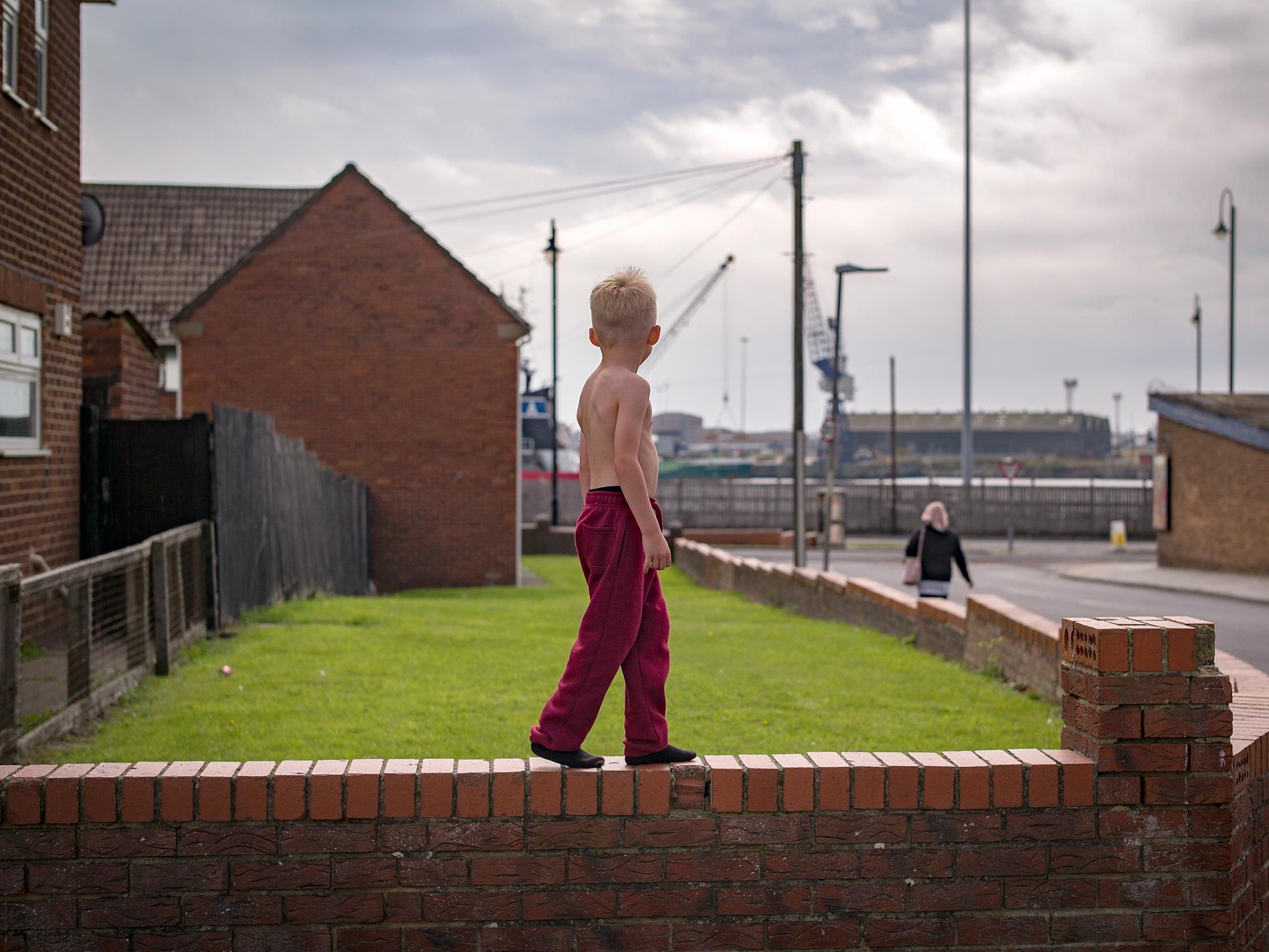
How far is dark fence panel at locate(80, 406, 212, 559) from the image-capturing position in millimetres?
11031

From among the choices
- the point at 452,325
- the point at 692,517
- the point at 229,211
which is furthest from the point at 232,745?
the point at 692,517

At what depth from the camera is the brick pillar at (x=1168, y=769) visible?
398cm

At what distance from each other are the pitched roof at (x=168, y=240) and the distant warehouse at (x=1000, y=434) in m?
113

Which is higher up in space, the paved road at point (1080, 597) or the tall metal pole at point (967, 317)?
the tall metal pole at point (967, 317)

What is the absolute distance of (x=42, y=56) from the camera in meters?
10.7

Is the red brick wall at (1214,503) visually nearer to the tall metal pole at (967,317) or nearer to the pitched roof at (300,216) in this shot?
the pitched roof at (300,216)

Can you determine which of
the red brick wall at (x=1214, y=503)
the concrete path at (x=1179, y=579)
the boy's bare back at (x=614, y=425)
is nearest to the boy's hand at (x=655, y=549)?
the boy's bare back at (x=614, y=425)

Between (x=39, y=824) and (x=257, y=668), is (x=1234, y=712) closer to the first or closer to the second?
(x=39, y=824)

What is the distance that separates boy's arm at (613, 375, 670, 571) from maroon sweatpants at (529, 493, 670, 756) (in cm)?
7

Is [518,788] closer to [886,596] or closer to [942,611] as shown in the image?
[942,611]

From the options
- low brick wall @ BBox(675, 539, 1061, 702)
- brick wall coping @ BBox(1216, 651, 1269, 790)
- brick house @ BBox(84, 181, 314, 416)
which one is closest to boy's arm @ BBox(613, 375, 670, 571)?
brick wall coping @ BBox(1216, 651, 1269, 790)

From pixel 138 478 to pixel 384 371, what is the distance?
1172 centimetres

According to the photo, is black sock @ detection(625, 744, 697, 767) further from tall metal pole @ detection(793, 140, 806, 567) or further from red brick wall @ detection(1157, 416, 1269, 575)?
red brick wall @ detection(1157, 416, 1269, 575)

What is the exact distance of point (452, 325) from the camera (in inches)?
909
